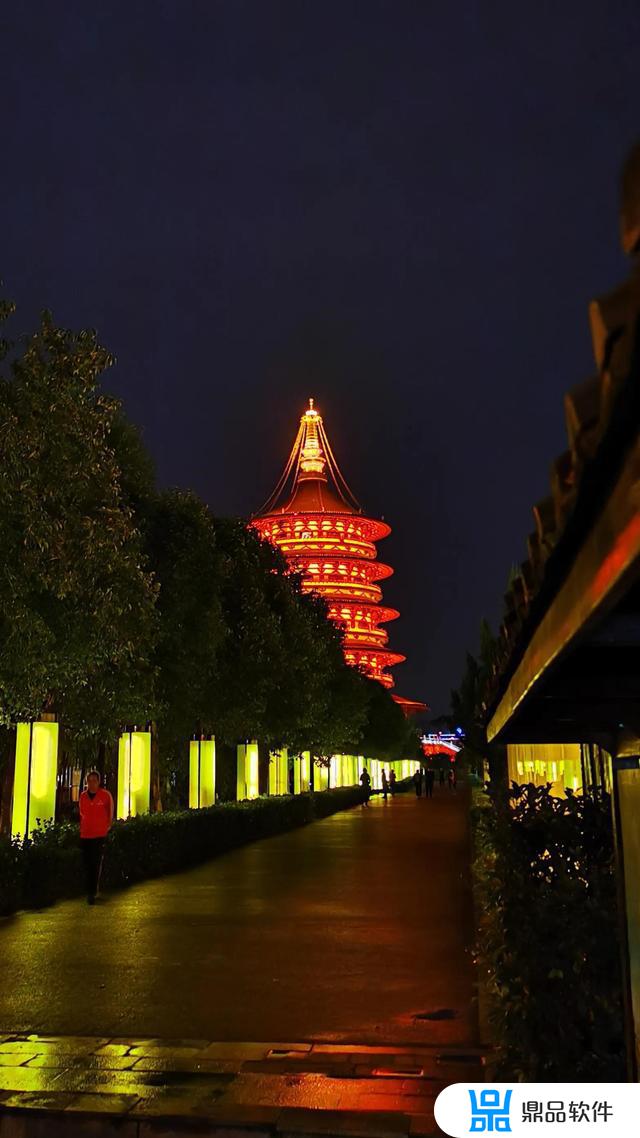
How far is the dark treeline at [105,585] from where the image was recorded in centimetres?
1211

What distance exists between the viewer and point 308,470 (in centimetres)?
10125

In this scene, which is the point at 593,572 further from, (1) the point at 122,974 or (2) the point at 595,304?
(1) the point at 122,974

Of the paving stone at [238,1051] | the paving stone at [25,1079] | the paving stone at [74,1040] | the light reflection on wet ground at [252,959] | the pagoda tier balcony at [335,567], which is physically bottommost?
the light reflection on wet ground at [252,959]

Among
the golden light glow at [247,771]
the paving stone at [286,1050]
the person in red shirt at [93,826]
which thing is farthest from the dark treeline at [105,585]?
the paving stone at [286,1050]

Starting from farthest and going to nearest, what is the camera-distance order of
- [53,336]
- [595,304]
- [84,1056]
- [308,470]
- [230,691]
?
1. [308,470]
2. [230,691]
3. [53,336]
4. [84,1056]
5. [595,304]

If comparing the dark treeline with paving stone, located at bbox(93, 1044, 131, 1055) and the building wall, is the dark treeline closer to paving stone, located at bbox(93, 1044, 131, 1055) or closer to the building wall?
the building wall

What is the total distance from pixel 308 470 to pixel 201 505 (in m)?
81.3

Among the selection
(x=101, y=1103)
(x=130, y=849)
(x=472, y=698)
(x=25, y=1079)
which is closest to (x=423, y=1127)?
(x=101, y=1103)

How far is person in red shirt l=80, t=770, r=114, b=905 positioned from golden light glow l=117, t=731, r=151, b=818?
5.57m

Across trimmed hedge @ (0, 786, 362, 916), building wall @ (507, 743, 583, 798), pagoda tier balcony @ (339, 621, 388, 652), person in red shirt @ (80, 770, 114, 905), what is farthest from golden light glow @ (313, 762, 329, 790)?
pagoda tier balcony @ (339, 621, 388, 652)

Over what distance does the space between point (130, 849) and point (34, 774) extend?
2003 mm

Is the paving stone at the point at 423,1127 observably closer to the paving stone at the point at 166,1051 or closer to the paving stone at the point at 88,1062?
the paving stone at the point at 166,1051

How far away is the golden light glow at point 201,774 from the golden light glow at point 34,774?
9.32 metres

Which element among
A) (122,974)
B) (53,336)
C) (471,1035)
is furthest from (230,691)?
(471,1035)
